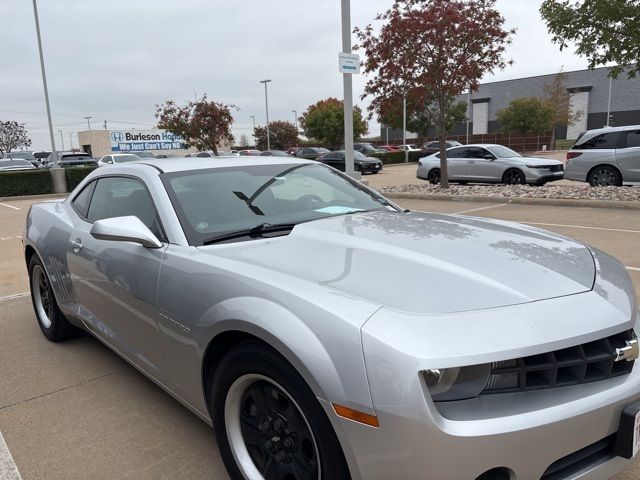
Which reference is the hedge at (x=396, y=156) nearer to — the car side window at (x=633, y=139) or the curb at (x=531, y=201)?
the curb at (x=531, y=201)

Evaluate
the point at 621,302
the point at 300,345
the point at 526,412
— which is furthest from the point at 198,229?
the point at 621,302

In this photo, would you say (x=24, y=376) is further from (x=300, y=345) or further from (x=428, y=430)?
(x=428, y=430)

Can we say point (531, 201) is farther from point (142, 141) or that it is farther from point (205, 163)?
point (142, 141)

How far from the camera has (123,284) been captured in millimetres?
2949

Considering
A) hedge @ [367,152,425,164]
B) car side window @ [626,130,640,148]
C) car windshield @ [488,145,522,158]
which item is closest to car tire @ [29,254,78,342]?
car side window @ [626,130,640,148]

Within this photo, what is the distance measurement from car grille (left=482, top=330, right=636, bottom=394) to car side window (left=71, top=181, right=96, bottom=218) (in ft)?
10.6

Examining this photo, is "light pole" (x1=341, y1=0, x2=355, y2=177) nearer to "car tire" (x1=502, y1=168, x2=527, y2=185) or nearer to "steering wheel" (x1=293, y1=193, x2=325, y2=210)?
"car tire" (x1=502, y1=168, x2=527, y2=185)

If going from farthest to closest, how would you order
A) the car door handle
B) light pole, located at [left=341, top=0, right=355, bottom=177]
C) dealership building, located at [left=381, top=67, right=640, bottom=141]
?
dealership building, located at [left=381, top=67, right=640, bottom=141] → light pole, located at [left=341, top=0, right=355, bottom=177] → the car door handle

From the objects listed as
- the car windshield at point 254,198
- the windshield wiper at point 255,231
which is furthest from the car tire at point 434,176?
the windshield wiper at point 255,231

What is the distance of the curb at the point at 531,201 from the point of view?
10255 millimetres

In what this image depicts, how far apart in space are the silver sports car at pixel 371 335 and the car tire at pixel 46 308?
1.32 meters

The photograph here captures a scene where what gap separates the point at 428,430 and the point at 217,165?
2.33 metres

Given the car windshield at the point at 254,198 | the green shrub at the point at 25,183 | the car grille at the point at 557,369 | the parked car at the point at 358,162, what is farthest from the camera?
the parked car at the point at 358,162

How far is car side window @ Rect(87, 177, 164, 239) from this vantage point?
308 centimetres
